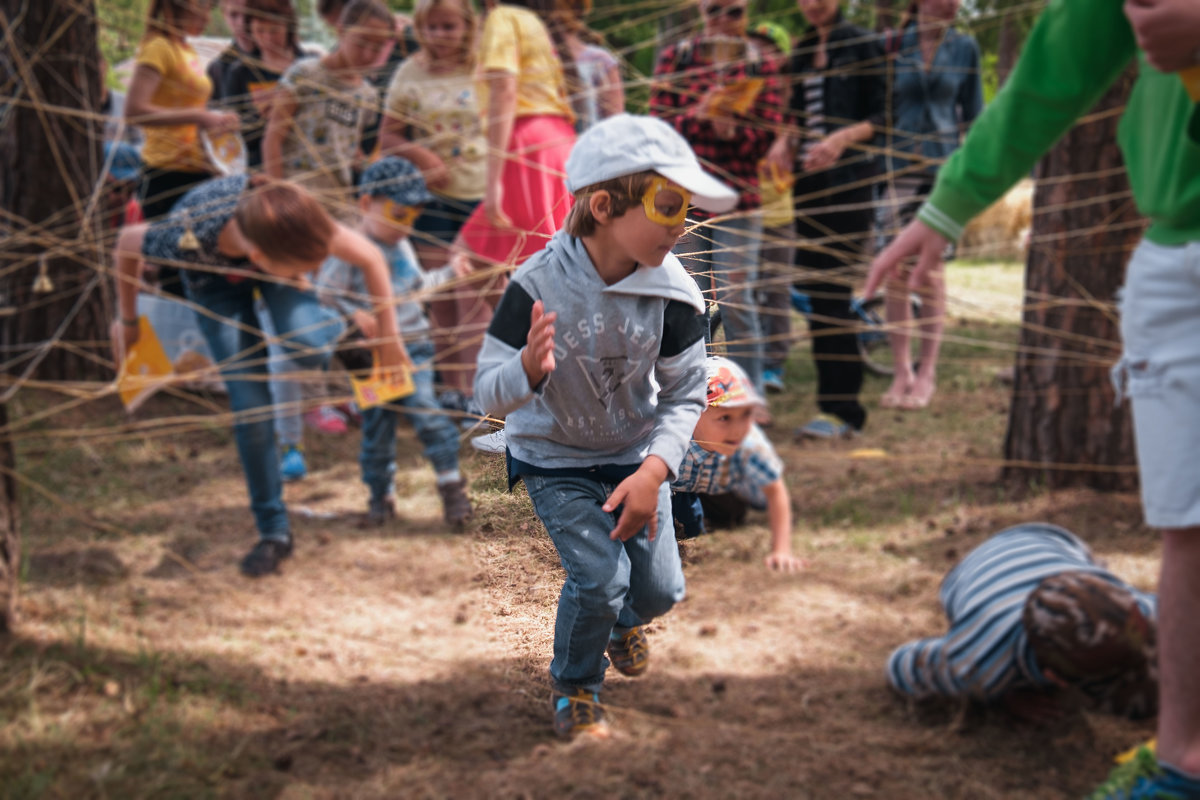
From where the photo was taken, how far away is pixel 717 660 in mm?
3125

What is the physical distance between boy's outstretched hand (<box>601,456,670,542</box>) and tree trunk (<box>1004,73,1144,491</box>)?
3649mm

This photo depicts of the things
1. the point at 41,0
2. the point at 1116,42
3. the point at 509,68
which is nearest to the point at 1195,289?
the point at 1116,42

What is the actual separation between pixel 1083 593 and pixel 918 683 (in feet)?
1.86

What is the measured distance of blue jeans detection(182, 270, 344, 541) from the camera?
3.70 meters

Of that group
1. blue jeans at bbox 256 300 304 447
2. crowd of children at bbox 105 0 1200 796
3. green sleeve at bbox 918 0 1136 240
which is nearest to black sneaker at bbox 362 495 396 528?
crowd of children at bbox 105 0 1200 796

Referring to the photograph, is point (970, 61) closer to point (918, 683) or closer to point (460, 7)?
point (460, 7)

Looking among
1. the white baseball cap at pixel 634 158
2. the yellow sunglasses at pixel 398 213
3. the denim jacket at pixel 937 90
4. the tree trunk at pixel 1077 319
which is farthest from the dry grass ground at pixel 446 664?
the denim jacket at pixel 937 90

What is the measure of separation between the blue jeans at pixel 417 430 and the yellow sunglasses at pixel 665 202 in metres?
3.59

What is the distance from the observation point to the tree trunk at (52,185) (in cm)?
452

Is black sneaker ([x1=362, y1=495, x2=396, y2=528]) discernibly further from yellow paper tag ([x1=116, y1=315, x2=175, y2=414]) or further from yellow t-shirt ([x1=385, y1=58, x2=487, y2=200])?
yellow t-shirt ([x1=385, y1=58, x2=487, y2=200])

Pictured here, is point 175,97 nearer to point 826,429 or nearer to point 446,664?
point 446,664

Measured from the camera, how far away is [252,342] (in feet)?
12.8

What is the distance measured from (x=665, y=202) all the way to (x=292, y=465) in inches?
190

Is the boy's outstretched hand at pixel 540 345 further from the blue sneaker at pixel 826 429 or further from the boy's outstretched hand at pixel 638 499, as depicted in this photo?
the blue sneaker at pixel 826 429
